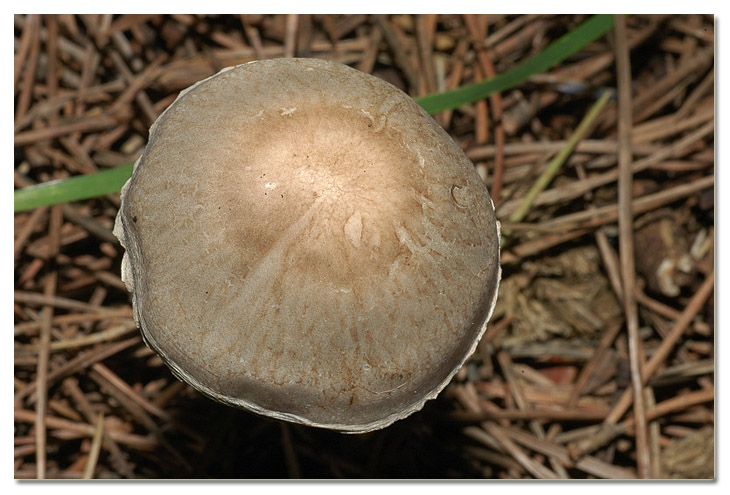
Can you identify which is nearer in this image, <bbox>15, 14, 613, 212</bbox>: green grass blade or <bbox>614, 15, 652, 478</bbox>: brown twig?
<bbox>15, 14, 613, 212</bbox>: green grass blade

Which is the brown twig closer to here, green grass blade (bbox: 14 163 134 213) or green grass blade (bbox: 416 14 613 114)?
green grass blade (bbox: 416 14 613 114)

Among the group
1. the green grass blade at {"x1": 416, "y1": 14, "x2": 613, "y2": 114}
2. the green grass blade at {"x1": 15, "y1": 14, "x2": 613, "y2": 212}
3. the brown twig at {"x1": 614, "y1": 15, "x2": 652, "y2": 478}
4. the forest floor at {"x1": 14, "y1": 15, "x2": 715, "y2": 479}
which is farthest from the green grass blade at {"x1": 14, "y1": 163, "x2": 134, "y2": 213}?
the brown twig at {"x1": 614, "y1": 15, "x2": 652, "y2": 478}

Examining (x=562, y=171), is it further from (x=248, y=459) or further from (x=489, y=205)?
(x=248, y=459)

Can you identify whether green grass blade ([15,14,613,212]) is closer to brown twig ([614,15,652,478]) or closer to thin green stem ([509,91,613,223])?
brown twig ([614,15,652,478])

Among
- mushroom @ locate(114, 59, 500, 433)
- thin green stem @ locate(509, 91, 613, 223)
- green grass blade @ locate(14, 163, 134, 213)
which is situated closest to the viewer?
mushroom @ locate(114, 59, 500, 433)

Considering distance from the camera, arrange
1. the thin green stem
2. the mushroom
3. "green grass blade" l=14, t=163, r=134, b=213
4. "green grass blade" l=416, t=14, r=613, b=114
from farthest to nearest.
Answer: the thin green stem → "green grass blade" l=416, t=14, r=613, b=114 → "green grass blade" l=14, t=163, r=134, b=213 → the mushroom

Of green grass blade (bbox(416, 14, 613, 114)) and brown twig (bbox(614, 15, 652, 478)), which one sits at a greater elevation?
green grass blade (bbox(416, 14, 613, 114))

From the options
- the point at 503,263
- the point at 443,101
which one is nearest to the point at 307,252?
the point at 443,101

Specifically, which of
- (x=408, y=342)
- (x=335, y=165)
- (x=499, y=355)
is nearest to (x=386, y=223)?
(x=335, y=165)
